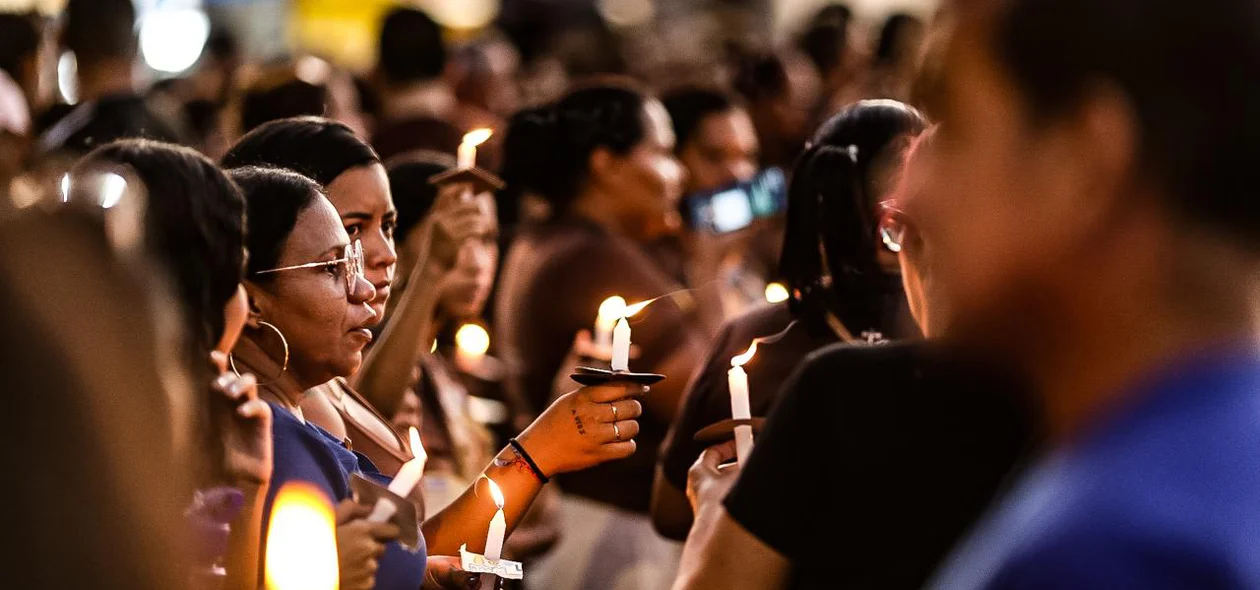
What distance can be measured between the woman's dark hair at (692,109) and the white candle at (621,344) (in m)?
3.13

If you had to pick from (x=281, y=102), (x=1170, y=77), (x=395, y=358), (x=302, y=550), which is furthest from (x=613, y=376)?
(x=281, y=102)

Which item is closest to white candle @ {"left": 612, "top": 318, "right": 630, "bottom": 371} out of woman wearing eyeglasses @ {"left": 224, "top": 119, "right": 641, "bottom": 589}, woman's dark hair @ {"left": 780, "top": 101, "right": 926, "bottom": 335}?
woman wearing eyeglasses @ {"left": 224, "top": 119, "right": 641, "bottom": 589}

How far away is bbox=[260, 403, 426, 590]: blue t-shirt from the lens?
1975 mm

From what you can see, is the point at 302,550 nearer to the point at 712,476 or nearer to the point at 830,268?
the point at 712,476

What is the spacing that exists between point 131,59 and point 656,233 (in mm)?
2006

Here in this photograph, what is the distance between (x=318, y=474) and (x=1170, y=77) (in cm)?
134

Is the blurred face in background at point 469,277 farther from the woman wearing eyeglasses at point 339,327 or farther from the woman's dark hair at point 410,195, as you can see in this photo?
the woman wearing eyeglasses at point 339,327

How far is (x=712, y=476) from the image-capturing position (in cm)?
227

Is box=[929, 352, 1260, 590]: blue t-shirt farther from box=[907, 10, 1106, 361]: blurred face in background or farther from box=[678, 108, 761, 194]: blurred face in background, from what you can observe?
box=[678, 108, 761, 194]: blurred face in background

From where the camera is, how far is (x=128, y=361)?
1323 mm

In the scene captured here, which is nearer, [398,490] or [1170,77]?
[1170,77]

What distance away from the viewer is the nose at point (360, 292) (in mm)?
2434

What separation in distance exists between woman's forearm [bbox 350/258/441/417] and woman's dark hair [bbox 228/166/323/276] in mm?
1070

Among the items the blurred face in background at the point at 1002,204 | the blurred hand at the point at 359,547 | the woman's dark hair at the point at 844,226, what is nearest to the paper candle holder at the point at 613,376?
the woman's dark hair at the point at 844,226
